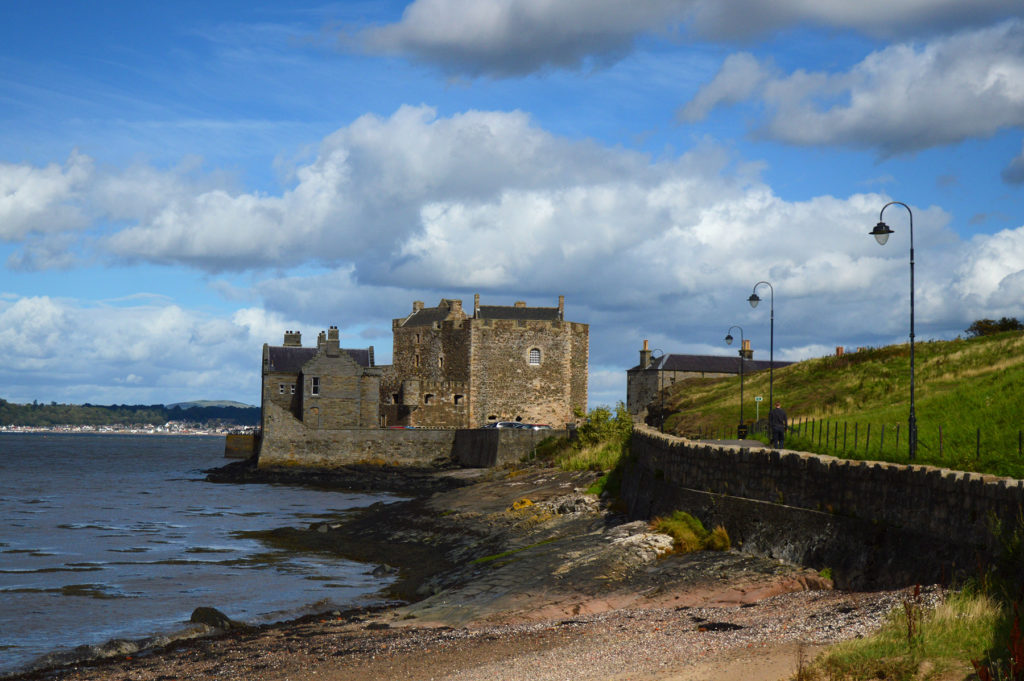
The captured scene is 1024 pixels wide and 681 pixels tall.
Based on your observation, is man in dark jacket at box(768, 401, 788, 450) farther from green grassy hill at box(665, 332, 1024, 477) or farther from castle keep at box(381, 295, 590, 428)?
castle keep at box(381, 295, 590, 428)

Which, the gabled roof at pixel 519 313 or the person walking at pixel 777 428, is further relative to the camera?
the gabled roof at pixel 519 313

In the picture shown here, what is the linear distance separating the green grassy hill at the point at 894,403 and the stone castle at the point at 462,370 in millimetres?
16374

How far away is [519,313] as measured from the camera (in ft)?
261

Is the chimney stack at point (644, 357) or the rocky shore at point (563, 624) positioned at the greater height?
the chimney stack at point (644, 357)

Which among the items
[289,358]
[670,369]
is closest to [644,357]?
[670,369]

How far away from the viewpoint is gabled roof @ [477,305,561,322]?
257 ft

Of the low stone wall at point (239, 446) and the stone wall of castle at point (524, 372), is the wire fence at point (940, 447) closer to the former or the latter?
the stone wall of castle at point (524, 372)

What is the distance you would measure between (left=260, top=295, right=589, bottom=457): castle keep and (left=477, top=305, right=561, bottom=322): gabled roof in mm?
82

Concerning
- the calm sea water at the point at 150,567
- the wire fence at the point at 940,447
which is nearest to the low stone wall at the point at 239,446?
the calm sea water at the point at 150,567

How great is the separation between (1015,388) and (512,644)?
18.1 m

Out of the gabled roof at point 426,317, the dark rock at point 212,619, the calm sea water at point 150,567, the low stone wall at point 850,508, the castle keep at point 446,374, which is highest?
the gabled roof at point 426,317

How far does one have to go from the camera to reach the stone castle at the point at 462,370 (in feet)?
226

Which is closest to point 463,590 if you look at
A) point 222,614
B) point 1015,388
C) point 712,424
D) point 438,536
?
point 222,614

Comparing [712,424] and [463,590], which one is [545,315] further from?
[463,590]
